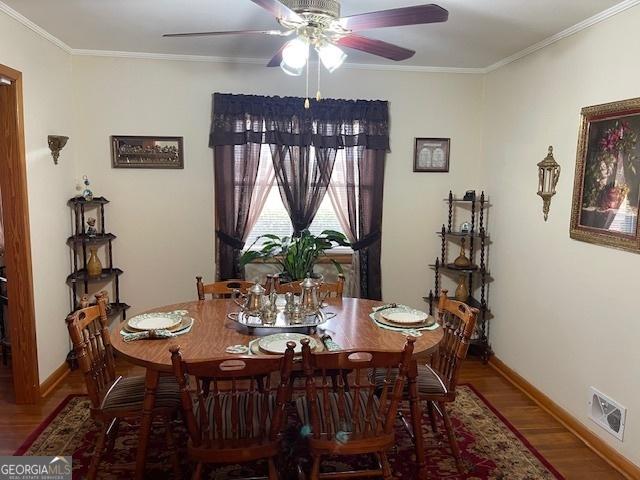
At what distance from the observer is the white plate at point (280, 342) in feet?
7.18

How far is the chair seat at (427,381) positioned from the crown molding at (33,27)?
2969mm

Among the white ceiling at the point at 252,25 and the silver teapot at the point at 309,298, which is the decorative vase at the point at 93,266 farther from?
the silver teapot at the point at 309,298

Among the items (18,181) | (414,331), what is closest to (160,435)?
(414,331)

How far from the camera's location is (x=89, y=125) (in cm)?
388

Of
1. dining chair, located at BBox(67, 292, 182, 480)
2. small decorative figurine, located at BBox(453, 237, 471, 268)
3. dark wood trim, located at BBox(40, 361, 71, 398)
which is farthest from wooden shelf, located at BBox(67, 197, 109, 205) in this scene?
small decorative figurine, located at BBox(453, 237, 471, 268)

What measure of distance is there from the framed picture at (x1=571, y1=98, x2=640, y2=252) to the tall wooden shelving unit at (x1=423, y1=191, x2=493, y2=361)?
45.0 inches

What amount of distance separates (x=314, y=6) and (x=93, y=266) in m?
2.75

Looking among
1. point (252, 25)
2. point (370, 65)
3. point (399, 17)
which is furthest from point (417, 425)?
point (370, 65)

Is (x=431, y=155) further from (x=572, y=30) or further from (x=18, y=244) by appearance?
(x=18, y=244)

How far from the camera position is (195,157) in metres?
4.00

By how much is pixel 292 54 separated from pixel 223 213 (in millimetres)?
1866

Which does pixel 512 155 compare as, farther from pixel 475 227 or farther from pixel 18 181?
pixel 18 181

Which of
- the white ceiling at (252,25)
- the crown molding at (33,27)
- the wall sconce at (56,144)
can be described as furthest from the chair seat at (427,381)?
the crown molding at (33,27)

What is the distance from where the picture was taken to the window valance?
3.92 m
